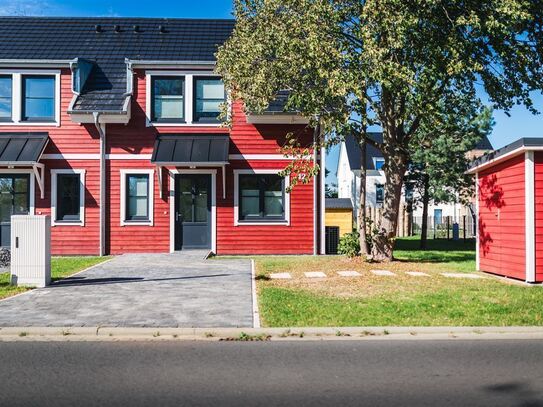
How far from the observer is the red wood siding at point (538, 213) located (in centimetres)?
1287

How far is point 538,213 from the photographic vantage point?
12.9 metres

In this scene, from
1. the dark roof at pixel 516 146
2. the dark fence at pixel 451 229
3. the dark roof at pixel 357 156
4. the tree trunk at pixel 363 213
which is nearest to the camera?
the dark roof at pixel 516 146

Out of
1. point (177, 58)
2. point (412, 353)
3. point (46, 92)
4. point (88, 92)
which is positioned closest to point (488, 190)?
point (412, 353)

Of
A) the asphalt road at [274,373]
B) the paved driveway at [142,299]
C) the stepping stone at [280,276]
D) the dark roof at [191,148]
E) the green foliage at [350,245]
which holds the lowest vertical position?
the asphalt road at [274,373]

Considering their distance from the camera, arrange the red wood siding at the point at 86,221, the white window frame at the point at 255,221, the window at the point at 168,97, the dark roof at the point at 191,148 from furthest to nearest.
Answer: the window at the point at 168,97 → the white window frame at the point at 255,221 → the red wood siding at the point at 86,221 → the dark roof at the point at 191,148

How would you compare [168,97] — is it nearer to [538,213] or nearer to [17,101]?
[17,101]

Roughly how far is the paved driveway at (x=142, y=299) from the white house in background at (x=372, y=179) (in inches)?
1251

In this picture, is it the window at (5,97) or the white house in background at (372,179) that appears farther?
the white house in background at (372,179)

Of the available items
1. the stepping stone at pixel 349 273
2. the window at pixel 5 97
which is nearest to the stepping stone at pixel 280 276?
the stepping stone at pixel 349 273

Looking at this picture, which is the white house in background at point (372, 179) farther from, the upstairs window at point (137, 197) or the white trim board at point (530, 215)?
the white trim board at point (530, 215)

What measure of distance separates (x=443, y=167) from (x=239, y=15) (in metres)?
15.5

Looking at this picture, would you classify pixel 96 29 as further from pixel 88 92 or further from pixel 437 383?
pixel 437 383

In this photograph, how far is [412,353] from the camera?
683 centimetres

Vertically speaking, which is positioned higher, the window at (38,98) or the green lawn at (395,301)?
the window at (38,98)
